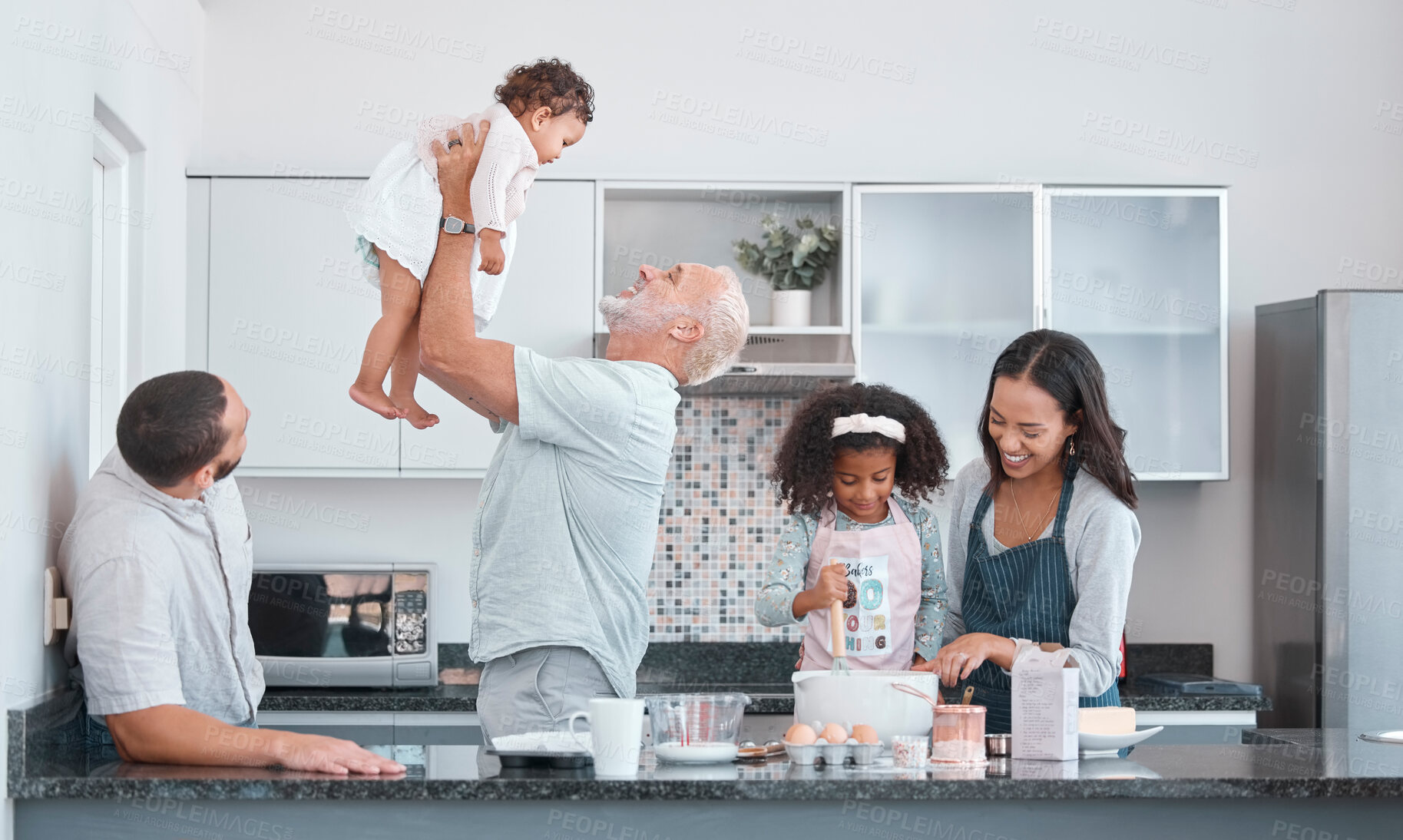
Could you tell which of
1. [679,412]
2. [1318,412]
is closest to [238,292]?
[679,412]

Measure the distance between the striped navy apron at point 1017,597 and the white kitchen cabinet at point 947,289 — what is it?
127 cm

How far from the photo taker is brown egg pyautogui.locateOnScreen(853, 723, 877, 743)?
1.62 meters

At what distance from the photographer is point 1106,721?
5.73 feet

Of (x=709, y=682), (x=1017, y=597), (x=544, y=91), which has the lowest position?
(x=709, y=682)

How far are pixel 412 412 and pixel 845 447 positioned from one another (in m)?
0.82

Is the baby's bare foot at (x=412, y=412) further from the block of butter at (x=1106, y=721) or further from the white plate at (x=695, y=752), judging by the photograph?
the block of butter at (x=1106, y=721)

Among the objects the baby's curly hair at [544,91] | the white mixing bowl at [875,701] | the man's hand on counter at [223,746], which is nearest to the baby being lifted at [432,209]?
the baby's curly hair at [544,91]

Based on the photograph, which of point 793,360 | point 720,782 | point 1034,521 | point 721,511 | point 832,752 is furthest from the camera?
point 721,511

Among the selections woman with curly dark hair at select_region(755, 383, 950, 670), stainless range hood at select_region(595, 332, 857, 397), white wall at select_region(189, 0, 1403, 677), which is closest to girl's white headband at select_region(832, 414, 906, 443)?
woman with curly dark hair at select_region(755, 383, 950, 670)

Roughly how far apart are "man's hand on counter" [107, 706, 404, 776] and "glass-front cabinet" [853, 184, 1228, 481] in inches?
82.2

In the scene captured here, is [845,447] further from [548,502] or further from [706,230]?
[706,230]

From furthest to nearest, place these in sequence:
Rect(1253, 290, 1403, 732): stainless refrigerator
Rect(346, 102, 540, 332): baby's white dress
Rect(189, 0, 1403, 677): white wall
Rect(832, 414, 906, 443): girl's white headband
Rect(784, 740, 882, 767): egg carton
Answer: Rect(189, 0, 1403, 677): white wall
Rect(1253, 290, 1403, 732): stainless refrigerator
Rect(832, 414, 906, 443): girl's white headband
Rect(346, 102, 540, 332): baby's white dress
Rect(784, 740, 882, 767): egg carton

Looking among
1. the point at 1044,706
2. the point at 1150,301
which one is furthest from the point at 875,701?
the point at 1150,301

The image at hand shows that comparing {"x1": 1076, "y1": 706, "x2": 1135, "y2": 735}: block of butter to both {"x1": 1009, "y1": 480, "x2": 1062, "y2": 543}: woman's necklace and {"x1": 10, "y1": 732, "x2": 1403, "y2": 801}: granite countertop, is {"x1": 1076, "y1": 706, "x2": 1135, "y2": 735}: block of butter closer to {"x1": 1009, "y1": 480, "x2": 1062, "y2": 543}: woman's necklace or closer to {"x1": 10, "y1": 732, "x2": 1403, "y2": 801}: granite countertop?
{"x1": 10, "y1": 732, "x2": 1403, "y2": 801}: granite countertop
